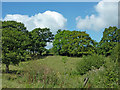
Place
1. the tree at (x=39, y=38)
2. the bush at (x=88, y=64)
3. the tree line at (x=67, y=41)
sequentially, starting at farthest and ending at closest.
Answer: the tree at (x=39, y=38), the tree line at (x=67, y=41), the bush at (x=88, y=64)

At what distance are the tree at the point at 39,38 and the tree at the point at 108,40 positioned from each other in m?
15.3

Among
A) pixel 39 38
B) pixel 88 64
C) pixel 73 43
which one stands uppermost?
pixel 39 38

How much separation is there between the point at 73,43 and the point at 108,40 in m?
10.1

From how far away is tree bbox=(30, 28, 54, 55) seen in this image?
38906mm

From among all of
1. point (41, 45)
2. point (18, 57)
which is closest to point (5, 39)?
point (18, 57)

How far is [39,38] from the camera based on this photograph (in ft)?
132

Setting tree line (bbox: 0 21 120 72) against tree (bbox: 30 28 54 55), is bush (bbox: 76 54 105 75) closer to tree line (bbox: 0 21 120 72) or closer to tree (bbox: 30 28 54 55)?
tree line (bbox: 0 21 120 72)

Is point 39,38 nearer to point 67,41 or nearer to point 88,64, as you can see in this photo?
point 67,41

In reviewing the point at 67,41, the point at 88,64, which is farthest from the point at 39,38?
the point at 88,64

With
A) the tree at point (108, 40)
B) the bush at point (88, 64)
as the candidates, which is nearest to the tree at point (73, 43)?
the tree at point (108, 40)

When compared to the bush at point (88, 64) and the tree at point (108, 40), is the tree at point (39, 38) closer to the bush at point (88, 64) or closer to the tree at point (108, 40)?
the tree at point (108, 40)

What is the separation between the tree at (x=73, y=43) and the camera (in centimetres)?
3900

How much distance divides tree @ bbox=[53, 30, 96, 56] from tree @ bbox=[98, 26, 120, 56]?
251 cm

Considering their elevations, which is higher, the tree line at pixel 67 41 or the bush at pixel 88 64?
the tree line at pixel 67 41
